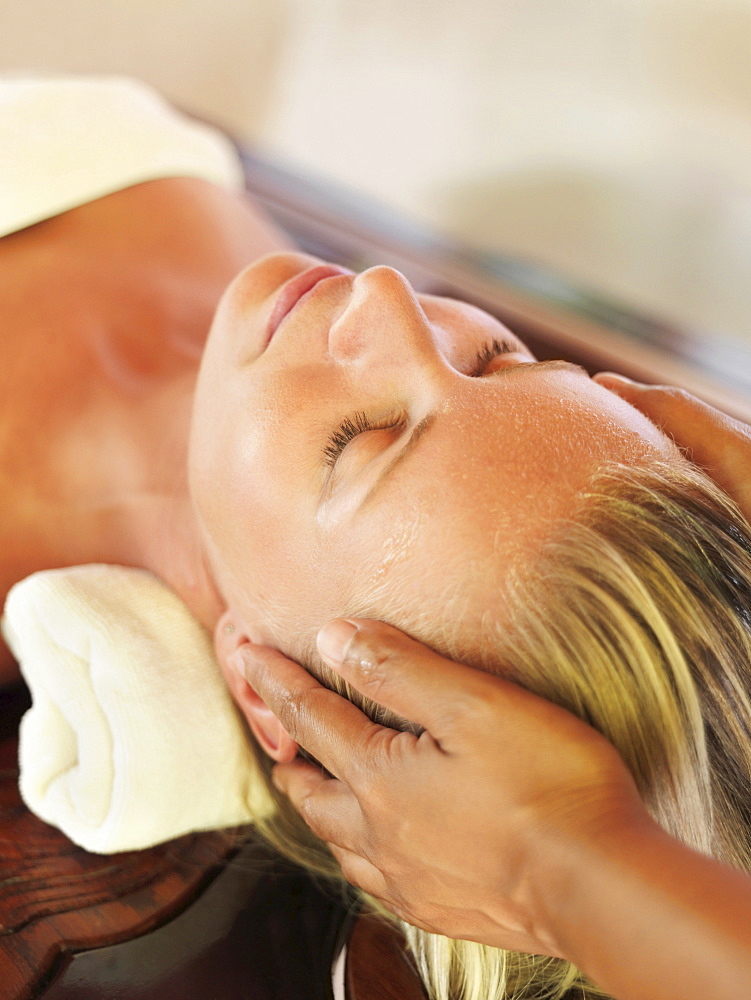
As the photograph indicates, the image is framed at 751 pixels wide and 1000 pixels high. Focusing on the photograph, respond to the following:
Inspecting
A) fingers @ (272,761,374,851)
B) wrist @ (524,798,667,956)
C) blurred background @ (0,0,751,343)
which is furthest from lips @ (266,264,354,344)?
blurred background @ (0,0,751,343)

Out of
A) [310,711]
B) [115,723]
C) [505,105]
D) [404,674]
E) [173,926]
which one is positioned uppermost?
[505,105]

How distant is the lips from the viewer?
870mm

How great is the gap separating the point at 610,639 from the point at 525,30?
141cm

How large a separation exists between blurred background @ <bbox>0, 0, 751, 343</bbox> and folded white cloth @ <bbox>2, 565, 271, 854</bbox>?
1069mm

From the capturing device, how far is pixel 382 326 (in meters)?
0.77

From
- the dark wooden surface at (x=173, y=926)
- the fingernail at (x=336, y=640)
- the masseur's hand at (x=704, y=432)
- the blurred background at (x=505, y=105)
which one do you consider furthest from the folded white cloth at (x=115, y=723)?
the blurred background at (x=505, y=105)

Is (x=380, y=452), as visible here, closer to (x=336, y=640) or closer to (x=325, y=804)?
(x=336, y=640)

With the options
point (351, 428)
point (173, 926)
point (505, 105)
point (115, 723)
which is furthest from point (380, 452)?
point (505, 105)

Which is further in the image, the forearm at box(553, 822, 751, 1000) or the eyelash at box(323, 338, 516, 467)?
the eyelash at box(323, 338, 516, 467)

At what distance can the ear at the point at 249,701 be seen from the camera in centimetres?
87

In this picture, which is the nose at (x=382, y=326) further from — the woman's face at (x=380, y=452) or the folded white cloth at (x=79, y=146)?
the folded white cloth at (x=79, y=146)

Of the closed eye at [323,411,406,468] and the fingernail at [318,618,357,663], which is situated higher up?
the closed eye at [323,411,406,468]

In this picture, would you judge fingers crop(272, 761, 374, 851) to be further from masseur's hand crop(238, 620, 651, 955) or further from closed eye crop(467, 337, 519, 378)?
closed eye crop(467, 337, 519, 378)

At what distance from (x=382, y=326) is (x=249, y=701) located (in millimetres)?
407
